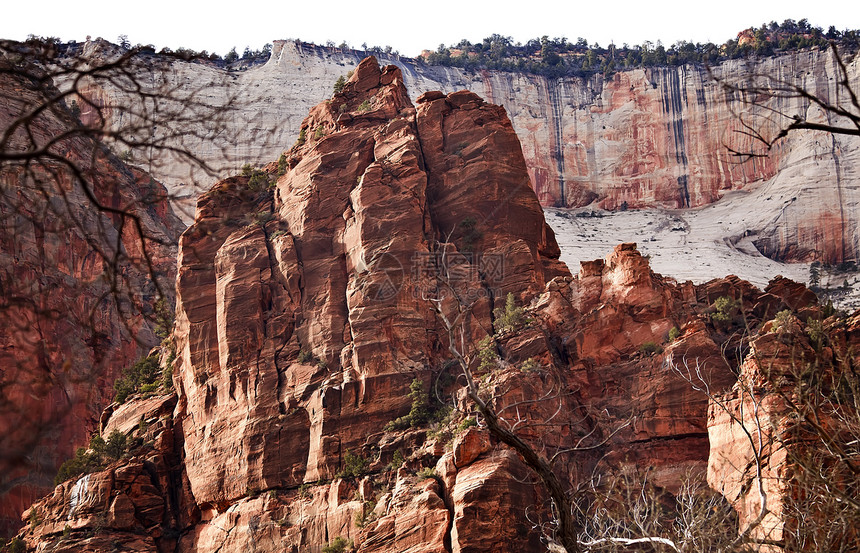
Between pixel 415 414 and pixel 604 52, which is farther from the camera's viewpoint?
pixel 604 52

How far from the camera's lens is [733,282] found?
51719 mm

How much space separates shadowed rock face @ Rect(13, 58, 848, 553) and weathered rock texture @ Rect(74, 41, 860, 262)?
53975 mm

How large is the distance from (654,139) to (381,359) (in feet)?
289

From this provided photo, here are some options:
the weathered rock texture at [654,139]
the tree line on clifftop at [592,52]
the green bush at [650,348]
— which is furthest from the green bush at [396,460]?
the tree line on clifftop at [592,52]

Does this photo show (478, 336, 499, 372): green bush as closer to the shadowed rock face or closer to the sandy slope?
the shadowed rock face

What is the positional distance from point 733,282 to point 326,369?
21.3 meters

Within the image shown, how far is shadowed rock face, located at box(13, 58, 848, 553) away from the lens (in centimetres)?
4275

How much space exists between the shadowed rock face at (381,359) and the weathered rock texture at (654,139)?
5397cm

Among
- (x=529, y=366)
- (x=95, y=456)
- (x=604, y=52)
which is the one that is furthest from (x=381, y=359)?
(x=604, y=52)

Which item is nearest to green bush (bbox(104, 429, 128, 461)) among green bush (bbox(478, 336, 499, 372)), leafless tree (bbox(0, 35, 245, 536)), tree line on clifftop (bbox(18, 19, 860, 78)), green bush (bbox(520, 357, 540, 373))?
green bush (bbox(478, 336, 499, 372))

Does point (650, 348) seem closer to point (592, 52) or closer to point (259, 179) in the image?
point (259, 179)

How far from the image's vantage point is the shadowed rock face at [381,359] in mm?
42750

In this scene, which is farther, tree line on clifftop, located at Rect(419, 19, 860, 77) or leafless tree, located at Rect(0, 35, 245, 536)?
tree line on clifftop, located at Rect(419, 19, 860, 77)

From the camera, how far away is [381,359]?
48031 mm
